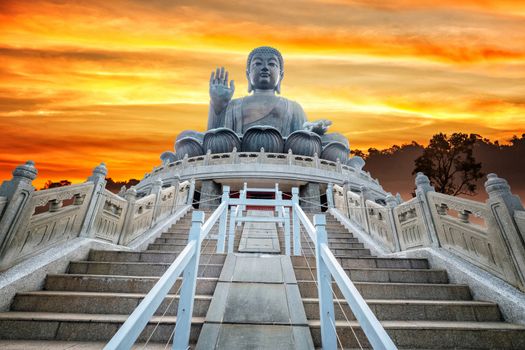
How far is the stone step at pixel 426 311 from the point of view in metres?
3.13

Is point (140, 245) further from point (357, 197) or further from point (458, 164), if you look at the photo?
point (458, 164)

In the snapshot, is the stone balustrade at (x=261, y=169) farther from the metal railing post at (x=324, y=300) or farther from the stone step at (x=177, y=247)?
the metal railing post at (x=324, y=300)

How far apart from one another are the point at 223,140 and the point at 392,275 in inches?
560

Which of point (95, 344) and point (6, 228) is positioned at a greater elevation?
point (6, 228)

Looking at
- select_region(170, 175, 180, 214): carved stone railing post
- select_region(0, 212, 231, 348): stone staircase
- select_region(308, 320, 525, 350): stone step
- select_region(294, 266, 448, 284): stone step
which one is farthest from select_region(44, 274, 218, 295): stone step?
select_region(170, 175, 180, 214): carved stone railing post

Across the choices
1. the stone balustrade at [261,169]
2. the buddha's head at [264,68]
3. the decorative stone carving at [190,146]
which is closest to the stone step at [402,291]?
the stone balustrade at [261,169]

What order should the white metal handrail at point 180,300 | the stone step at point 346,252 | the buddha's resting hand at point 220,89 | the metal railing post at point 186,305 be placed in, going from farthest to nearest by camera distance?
the buddha's resting hand at point 220,89 < the stone step at point 346,252 < the metal railing post at point 186,305 < the white metal handrail at point 180,300

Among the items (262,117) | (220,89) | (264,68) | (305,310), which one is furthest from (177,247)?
(264,68)

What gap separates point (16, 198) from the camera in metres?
3.65

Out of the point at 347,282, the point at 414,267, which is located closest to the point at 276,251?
the point at 414,267

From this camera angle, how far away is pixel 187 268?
226 cm

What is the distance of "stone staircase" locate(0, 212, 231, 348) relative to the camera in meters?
2.68

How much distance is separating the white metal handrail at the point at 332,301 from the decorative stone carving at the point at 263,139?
14291 millimetres

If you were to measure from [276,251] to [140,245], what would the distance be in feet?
10.2
